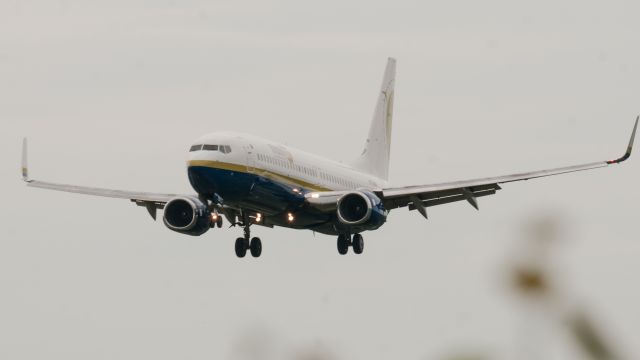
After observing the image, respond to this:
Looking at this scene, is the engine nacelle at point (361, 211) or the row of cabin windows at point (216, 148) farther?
the engine nacelle at point (361, 211)

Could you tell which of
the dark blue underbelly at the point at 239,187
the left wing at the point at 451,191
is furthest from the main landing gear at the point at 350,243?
the dark blue underbelly at the point at 239,187

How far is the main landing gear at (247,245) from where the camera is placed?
4709 cm

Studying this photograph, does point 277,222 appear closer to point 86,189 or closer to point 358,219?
point 358,219

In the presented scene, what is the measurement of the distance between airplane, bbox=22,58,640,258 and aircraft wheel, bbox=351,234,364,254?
41 mm

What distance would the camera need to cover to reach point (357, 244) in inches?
1976

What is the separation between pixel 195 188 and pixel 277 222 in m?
5.43

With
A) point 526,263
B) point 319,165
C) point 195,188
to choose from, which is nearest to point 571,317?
point 526,263

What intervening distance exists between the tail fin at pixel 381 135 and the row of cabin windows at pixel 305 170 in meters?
7.67

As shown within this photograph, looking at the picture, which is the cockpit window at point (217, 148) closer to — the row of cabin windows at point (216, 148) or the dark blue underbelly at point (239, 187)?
the row of cabin windows at point (216, 148)

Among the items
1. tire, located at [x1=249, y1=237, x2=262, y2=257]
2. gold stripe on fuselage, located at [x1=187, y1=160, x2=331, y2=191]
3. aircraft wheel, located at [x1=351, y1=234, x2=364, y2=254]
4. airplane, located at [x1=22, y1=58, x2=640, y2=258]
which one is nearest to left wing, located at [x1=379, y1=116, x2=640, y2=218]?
airplane, located at [x1=22, y1=58, x2=640, y2=258]

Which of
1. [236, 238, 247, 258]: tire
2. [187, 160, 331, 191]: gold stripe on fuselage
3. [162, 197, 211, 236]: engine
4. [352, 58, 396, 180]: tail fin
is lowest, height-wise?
[236, 238, 247, 258]: tire

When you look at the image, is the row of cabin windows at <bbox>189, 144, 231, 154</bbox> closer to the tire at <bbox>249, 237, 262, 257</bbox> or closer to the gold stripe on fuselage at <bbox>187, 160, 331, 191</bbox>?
the gold stripe on fuselage at <bbox>187, 160, 331, 191</bbox>

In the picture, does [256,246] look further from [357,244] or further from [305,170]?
[357,244]

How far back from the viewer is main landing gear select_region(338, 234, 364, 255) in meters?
49.9
